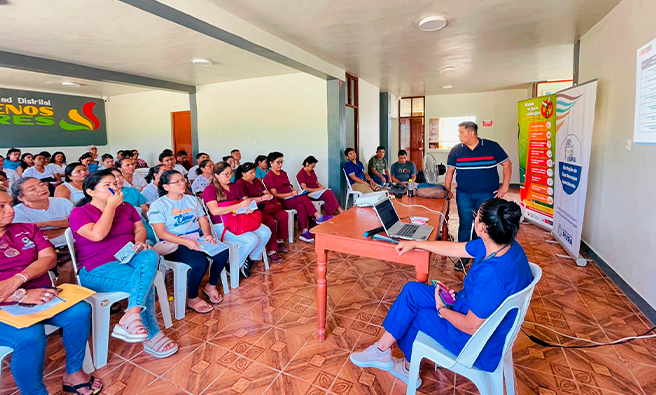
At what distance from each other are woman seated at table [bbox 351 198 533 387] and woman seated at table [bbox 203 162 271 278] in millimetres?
1737

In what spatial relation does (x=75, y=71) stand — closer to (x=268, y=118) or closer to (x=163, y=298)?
(x=268, y=118)

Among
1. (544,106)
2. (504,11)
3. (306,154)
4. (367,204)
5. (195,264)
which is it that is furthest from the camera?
(306,154)

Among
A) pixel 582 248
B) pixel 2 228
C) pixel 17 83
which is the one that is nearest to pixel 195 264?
pixel 2 228

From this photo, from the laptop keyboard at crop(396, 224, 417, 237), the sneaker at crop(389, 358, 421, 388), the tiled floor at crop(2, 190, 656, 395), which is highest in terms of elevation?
the laptop keyboard at crop(396, 224, 417, 237)

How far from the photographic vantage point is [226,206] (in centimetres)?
321

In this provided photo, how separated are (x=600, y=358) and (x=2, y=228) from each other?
3.47 m

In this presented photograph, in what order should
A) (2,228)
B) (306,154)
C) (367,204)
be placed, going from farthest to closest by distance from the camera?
(306,154) < (367,204) < (2,228)

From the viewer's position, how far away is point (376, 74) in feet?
21.8

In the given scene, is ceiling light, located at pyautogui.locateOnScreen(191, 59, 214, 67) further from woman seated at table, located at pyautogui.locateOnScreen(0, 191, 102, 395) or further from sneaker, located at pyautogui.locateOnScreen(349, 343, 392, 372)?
sneaker, located at pyautogui.locateOnScreen(349, 343, 392, 372)

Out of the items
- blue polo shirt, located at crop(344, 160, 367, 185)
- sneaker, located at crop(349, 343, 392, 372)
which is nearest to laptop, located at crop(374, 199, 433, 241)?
sneaker, located at crop(349, 343, 392, 372)

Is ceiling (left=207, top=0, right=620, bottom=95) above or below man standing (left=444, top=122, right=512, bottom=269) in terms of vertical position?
above

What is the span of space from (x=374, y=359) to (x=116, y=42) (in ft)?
16.0

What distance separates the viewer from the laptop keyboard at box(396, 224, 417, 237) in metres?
2.08

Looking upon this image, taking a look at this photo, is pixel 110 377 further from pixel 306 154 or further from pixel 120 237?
pixel 306 154
